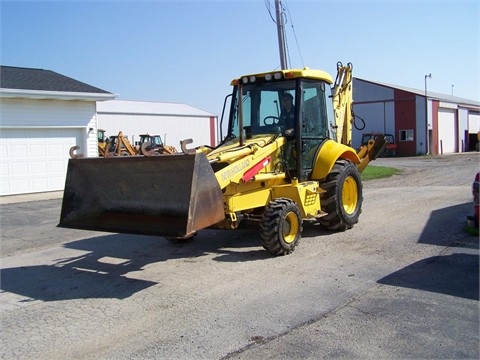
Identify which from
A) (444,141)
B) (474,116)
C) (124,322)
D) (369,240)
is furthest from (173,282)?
(474,116)

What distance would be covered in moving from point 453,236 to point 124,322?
5.70m

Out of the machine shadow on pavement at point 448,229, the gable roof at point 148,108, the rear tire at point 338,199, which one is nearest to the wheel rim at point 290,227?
the rear tire at point 338,199

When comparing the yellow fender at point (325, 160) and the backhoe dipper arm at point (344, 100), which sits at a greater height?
the backhoe dipper arm at point (344, 100)

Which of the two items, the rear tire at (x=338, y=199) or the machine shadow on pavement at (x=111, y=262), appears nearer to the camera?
the machine shadow on pavement at (x=111, y=262)

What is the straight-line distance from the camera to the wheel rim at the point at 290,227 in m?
7.51

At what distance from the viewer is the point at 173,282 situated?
6383mm

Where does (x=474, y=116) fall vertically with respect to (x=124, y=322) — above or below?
above

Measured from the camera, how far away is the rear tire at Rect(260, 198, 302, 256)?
23.6 feet

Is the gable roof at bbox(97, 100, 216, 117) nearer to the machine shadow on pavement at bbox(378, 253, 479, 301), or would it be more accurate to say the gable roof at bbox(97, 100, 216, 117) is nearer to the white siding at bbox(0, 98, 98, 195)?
the white siding at bbox(0, 98, 98, 195)

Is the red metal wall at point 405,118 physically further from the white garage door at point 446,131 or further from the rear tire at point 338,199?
the rear tire at point 338,199

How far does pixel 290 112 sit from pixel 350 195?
2.49m

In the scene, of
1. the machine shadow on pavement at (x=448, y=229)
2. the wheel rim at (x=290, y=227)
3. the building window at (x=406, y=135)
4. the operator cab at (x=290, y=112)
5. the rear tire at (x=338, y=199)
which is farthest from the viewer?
the building window at (x=406, y=135)

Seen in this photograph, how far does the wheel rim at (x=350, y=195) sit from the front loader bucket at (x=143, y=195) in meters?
3.95

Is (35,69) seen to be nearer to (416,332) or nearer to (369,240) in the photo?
(369,240)
